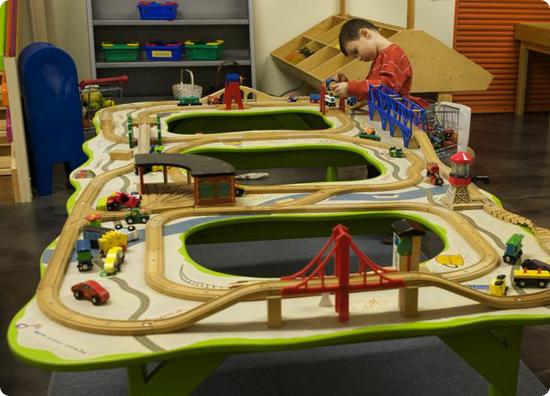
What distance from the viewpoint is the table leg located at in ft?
27.0

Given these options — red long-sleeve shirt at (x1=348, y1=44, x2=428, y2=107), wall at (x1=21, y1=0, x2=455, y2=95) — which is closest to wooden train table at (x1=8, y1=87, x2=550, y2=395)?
red long-sleeve shirt at (x1=348, y1=44, x2=428, y2=107)

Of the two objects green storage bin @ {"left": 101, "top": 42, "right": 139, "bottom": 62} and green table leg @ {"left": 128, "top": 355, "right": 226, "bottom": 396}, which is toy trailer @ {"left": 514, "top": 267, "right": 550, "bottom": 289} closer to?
green table leg @ {"left": 128, "top": 355, "right": 226, "bottom": 396}

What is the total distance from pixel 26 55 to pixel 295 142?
2.83 metres

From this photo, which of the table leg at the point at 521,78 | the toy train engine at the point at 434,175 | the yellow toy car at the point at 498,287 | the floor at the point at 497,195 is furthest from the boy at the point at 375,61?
the table leg at the point at 521,78

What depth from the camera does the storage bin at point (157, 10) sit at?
23.5 ft

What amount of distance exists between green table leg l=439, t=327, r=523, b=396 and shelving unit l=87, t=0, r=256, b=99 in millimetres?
5689

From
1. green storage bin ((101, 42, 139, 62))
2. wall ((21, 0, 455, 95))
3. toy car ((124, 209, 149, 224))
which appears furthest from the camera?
wall ((21, 0, 455, 95))

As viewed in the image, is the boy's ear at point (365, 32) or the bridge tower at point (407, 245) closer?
the bridge tower at point (407, 245)

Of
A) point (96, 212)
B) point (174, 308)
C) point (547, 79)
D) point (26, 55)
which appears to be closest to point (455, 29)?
point (547, 79)

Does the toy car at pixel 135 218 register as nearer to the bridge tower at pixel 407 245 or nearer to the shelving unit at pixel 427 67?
the bridge tower at pixel 407 245

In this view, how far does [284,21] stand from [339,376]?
5.67 metres

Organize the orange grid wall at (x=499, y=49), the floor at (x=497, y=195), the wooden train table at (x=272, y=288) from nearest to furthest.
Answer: the wooden train table at (x=272, y=288) → the floor at (x=497, y=195) → the orange grid wall at (x=499, y=49)

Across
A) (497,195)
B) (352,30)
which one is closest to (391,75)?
(352,30)

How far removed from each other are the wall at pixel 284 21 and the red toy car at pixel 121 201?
5513 mm
